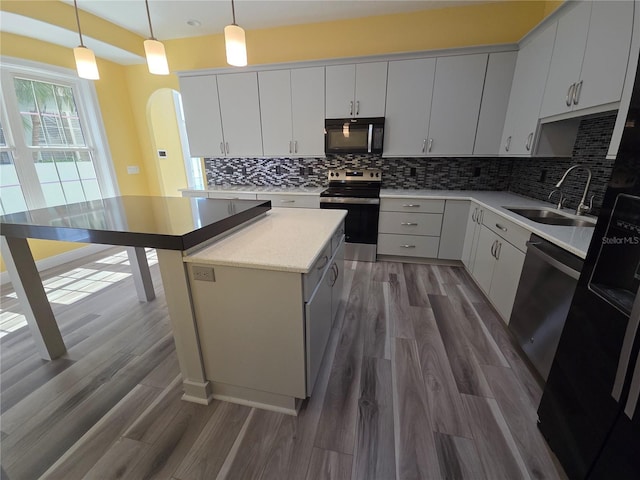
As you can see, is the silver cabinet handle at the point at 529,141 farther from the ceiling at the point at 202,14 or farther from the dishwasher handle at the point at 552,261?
the ceiling at the point at 202,14

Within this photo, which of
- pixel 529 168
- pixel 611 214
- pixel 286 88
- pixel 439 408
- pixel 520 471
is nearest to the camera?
pixel 611 214

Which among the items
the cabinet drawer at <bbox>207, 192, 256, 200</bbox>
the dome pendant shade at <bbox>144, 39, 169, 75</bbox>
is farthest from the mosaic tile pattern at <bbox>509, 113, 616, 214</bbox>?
the cabinet drawer at <bbox>207, 192, 256, 200</bbox>

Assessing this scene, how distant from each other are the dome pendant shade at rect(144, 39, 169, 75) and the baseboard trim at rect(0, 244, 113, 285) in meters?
2.93

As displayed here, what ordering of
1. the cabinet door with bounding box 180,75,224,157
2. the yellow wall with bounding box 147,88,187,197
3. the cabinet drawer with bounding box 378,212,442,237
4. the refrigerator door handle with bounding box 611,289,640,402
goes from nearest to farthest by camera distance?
the refrigerator door handle with bounding box 611,289,640,402 < the cabinet drawer with bounding box 378,212,442,237 < the cabinet door with bounding box 180,75,224,157 < the yellow wall with bounding box 147,88,187,197

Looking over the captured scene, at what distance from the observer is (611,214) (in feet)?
3.11

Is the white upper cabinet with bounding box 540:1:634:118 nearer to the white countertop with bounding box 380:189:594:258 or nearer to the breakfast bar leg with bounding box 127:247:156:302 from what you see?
the white countertop with bounding box 380:189:594:258

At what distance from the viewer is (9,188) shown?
307 cm

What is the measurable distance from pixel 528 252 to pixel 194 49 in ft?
14.9

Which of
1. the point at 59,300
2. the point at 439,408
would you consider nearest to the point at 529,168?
the point at 439,408

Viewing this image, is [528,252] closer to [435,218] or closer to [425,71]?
[435,218]

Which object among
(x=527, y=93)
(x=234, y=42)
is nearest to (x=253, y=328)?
(x=234, y=42)

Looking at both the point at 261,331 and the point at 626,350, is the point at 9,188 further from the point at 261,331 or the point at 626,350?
the point at 626,350

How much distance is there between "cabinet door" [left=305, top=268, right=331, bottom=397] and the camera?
1288 mm

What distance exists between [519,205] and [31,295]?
12.5ft
